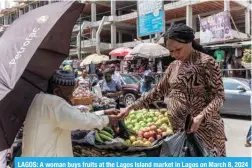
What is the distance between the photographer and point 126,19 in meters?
30.5

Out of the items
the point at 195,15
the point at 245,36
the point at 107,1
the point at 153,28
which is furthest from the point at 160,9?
the point at 107,1

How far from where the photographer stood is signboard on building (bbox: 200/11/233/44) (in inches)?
661

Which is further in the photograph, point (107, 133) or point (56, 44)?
point (107, 133)

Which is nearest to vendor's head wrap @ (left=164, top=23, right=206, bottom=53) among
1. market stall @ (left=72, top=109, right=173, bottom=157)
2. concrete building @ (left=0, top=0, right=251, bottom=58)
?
market stall @ (left=72, top=109, right=173, bottom=157)

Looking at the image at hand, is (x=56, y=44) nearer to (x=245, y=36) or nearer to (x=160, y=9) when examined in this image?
(x=160, y=9)

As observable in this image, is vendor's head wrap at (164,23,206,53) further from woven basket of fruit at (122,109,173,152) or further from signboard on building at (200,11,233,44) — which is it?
signboard on building at (200,11,233,44)

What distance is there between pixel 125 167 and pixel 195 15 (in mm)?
26448

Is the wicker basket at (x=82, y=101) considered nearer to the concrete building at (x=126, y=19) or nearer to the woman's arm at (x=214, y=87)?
the woman's arm at (x=214, y=87)

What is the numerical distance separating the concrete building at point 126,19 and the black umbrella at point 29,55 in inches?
633

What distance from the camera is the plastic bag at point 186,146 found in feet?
8.69

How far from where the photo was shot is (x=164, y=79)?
309 cm

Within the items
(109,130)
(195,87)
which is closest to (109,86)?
(109,130)

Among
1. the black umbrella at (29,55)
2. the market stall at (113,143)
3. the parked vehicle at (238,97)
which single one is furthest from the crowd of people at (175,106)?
the parked vehicle at (238,97)

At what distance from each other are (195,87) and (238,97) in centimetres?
913
